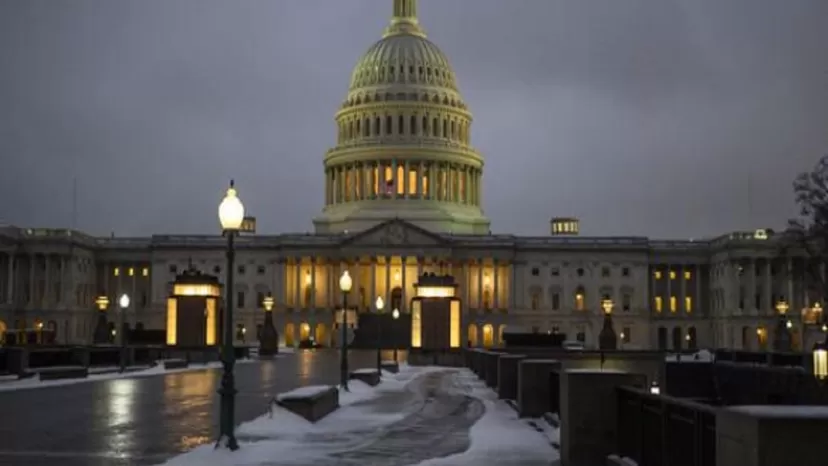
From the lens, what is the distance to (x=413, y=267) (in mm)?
157750

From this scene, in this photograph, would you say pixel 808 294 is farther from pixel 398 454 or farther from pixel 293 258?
pixel 398 454

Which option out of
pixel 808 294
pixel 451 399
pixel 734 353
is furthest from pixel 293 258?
pixel 451 399

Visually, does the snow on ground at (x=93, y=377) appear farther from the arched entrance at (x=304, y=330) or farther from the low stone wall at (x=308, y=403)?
the arched entrance at (x=304, y=330)

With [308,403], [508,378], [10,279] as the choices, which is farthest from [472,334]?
[308,403]

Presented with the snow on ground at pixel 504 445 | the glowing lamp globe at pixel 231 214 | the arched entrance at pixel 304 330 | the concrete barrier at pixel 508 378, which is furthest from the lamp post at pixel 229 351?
the arched entrance at pixel 304 330

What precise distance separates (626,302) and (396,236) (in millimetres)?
31019

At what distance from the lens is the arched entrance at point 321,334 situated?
15338 centimetres

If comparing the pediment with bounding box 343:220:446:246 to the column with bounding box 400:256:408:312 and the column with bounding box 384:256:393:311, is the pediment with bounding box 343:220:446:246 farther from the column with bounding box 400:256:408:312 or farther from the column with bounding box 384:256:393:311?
the column with bounding box 384:256:393:311

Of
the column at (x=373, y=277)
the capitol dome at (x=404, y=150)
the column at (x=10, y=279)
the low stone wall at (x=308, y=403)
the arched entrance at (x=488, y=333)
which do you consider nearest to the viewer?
the low stone wall at (x=308, y=403)

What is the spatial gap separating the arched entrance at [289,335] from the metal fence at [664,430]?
5276 inches

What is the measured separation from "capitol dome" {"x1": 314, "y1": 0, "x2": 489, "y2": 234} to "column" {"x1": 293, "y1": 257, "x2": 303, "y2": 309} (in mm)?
10330

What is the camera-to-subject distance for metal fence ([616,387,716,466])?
1378 centimetres

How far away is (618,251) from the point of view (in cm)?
16200

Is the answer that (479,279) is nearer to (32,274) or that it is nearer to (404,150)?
(404,150)
